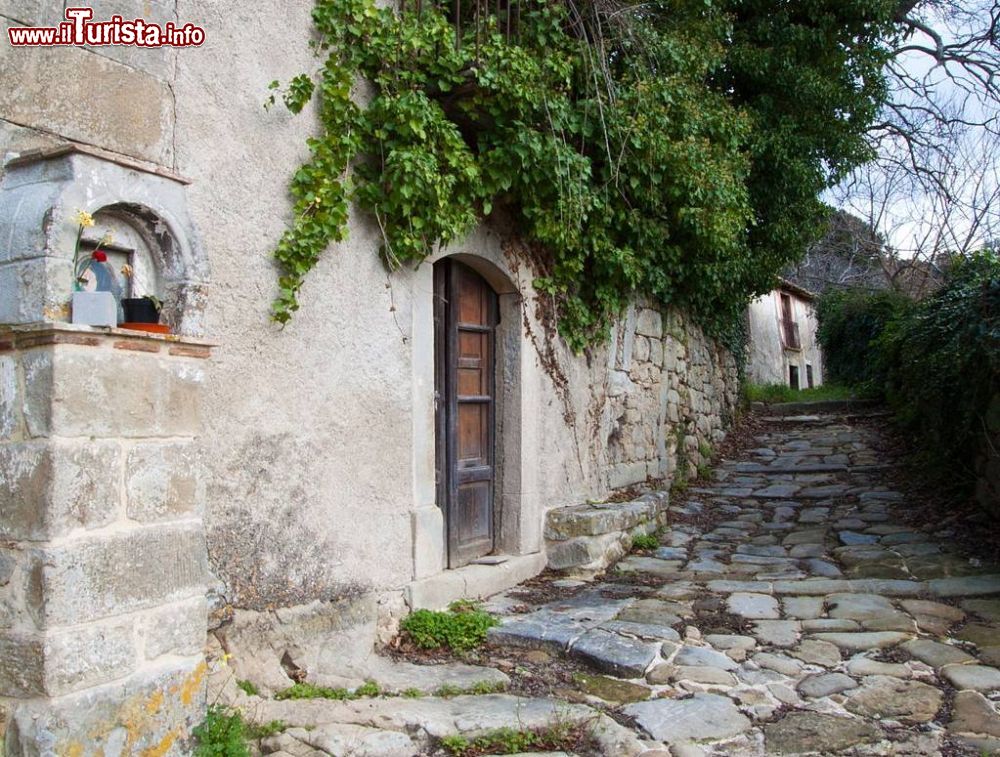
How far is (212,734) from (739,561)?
4144 millimetres

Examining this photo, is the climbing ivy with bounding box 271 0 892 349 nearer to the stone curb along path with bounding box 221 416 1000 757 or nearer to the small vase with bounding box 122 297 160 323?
the small vase with bounding box 122 297 160 323

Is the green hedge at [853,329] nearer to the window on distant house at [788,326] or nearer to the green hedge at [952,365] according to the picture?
the green hedge at [952,365]

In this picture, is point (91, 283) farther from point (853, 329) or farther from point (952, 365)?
point (853, 329)

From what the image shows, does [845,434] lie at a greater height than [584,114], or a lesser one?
lesser

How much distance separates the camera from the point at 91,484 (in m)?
2.44

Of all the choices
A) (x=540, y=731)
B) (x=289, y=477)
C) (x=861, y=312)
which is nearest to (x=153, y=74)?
(x=289, y=477)

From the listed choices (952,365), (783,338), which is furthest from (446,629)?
(783,338)

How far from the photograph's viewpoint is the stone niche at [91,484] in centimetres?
234

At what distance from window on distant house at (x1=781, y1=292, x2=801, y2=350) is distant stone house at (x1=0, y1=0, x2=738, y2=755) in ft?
53.1

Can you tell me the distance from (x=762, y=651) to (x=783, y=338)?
1783cm

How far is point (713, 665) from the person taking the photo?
153 inches

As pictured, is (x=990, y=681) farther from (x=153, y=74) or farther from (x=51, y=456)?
(x=153, y=74)

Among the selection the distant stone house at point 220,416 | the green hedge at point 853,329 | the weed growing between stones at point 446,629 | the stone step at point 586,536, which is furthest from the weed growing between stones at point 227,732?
the green hedge at point 853,329

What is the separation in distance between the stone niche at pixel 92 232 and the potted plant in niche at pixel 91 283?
3 centimetres
